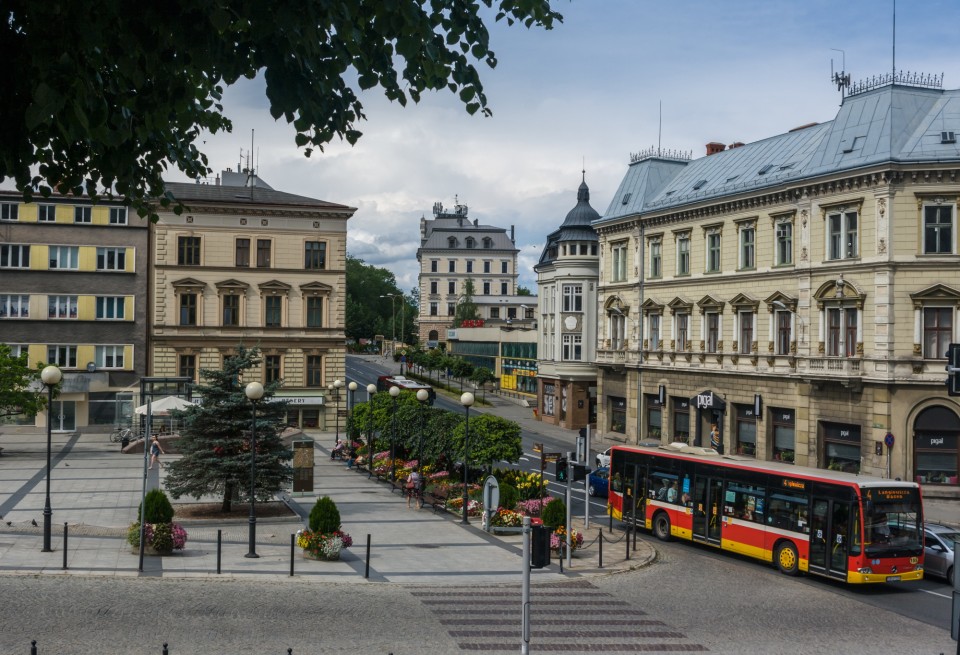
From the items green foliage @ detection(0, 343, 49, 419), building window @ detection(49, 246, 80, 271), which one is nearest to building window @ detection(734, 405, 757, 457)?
green foliage @ detection(0, 343, 49, 419)

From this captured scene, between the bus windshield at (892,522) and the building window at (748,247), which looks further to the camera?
the building window at (748,247)

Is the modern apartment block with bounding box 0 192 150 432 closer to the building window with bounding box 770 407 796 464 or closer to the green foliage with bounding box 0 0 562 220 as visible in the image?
the building window with bounding box 770 407 796 464

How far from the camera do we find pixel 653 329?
182ft

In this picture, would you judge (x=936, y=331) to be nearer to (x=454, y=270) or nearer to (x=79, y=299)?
(x=79, y=299)

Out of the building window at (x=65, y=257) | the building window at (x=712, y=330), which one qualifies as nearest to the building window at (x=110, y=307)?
the building window at (x=65, y=257)

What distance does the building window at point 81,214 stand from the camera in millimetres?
56062

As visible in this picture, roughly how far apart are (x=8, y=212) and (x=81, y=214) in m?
3.88

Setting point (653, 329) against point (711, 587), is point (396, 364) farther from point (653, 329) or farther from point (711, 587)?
point (711, 587)

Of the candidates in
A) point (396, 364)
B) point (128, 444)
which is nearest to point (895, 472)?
point (128, 444)

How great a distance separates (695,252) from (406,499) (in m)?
23.9

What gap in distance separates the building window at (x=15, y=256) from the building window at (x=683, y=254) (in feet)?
121

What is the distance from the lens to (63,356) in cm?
5653

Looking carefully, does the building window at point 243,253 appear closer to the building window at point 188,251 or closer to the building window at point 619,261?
the building window at point 188,251

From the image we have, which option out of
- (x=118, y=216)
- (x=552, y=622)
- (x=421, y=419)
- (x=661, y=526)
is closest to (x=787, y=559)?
(x=661, y=526)
